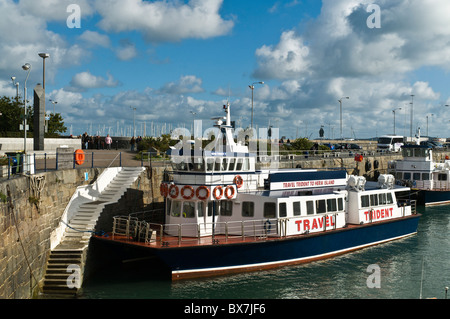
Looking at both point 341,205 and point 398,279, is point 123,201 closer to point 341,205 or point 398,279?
point 341,205

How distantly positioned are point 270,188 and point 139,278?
832cm

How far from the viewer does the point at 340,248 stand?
24.5 metres

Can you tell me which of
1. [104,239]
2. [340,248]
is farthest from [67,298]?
[340,248]

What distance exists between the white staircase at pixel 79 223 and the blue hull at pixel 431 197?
31.8 m

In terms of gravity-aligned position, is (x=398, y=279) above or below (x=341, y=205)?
below

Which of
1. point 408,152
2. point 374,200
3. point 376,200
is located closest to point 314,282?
Answer: point 374,200

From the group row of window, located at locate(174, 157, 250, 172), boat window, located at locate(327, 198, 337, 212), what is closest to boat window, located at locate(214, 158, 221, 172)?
row of window, located at locate(174, 157, 250, 172)

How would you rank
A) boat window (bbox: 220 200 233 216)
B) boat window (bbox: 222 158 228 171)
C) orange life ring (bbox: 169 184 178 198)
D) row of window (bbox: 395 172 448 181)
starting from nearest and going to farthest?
orange life ring (bbox: 169 184 178 198) < boat window (bbox: 222 158 228 171) < boat window (bbox: 220 200 233 216) < row of window (bbox: 395 172 448 181)

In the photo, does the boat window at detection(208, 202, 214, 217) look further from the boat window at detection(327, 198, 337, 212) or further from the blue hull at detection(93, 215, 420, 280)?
the boat window at detection(327, 198, 337, 212)

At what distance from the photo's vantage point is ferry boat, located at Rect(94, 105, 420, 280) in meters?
20.4

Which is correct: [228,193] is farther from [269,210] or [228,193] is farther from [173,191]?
[173,191]

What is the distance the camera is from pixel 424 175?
47.3 metres

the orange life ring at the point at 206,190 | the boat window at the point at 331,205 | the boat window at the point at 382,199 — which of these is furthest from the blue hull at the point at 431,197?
the orange life ring at the point at 206,190
